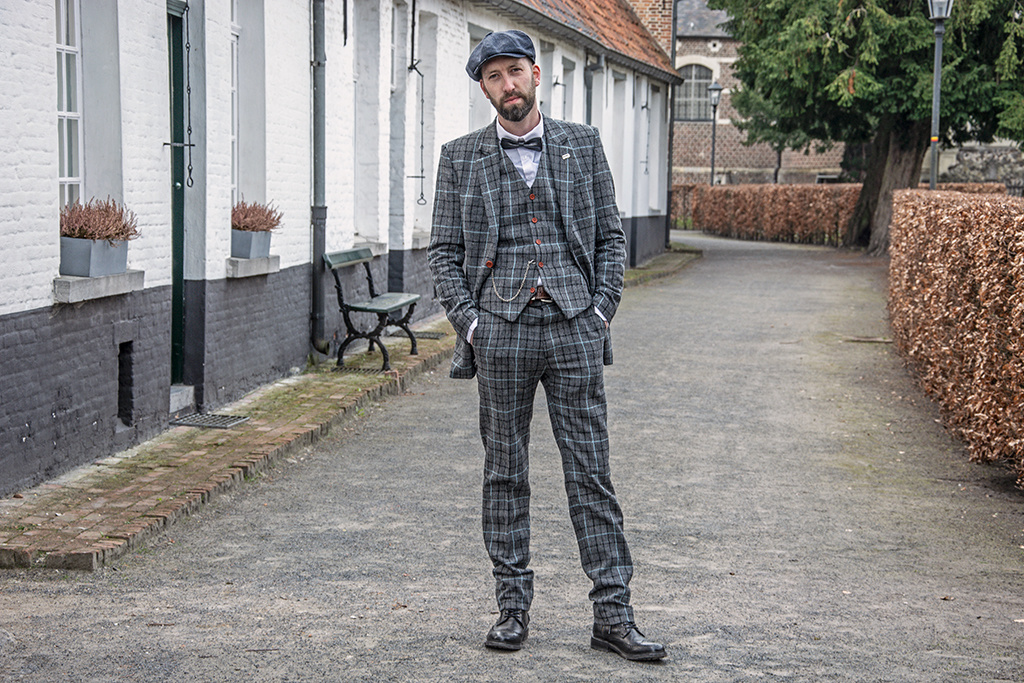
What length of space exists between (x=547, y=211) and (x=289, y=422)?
4.61 m

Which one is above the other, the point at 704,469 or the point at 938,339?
the point at 938,339

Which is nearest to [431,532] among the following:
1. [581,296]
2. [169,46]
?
[581,296]

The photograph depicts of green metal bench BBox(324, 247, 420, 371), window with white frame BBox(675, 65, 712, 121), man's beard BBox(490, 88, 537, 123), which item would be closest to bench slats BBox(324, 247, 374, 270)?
green metal bench BBox(324, 247, 420, 371)

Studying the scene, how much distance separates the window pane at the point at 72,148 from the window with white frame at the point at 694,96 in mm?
53580

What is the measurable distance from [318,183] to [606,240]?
713 centimetres

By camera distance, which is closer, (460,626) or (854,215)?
(460,626)

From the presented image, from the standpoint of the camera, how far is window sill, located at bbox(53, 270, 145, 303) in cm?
698

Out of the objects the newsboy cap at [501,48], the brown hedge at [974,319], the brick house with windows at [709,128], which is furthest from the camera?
the brick house with windows at [709,128]

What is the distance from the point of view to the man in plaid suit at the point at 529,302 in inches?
177

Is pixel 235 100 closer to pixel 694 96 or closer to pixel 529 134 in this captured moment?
pixel 529 134

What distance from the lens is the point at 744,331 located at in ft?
51.2

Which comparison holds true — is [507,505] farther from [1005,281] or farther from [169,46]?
[169,46]

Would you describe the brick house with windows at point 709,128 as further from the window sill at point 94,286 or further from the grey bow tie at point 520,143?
the grey bow tie at point 520,143

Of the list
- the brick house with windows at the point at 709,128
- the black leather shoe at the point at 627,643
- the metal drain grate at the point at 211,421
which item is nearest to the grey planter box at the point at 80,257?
the metal drain grate at the point at 211,421
